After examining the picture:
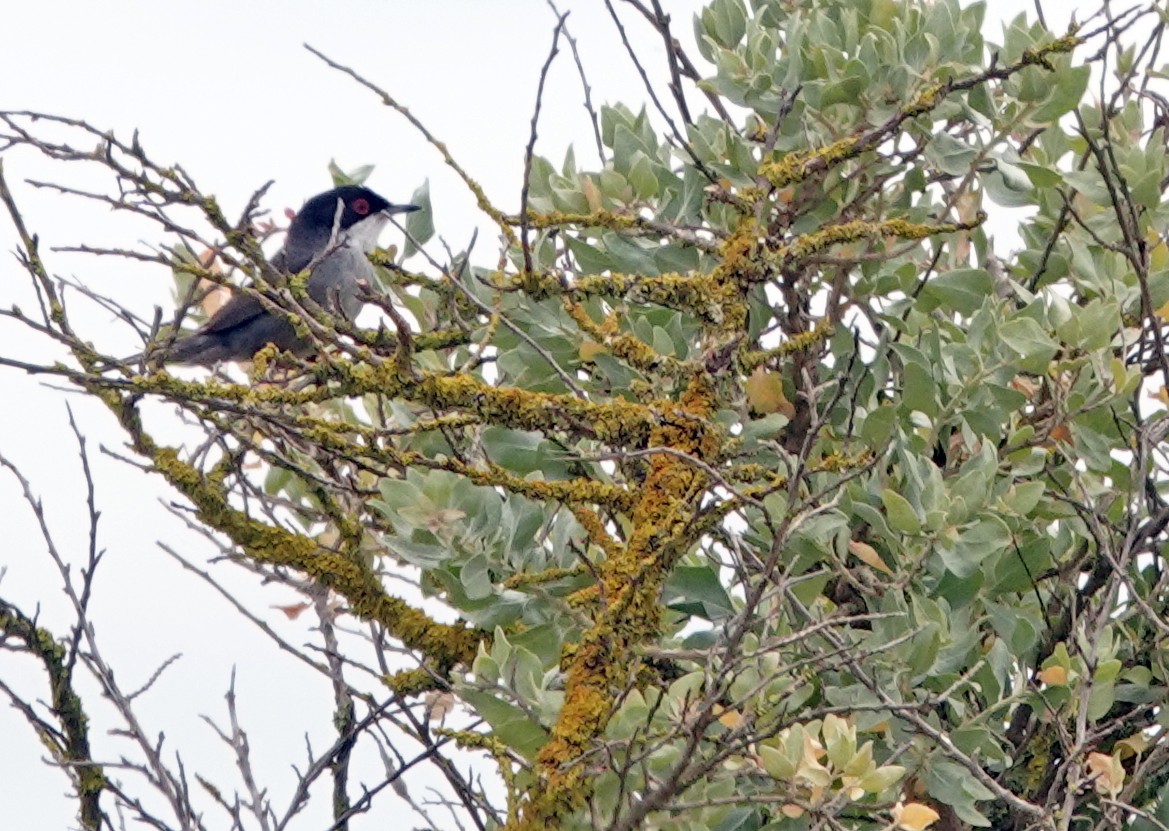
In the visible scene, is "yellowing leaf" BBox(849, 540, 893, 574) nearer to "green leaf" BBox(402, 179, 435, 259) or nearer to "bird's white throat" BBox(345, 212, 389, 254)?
"green leaf" BBox(402, 179, 435, 259)

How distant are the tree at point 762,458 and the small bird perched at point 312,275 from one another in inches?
148

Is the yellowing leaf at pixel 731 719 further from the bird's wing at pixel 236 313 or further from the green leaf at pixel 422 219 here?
the bird's wing at pixel 236 313

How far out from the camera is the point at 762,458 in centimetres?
367

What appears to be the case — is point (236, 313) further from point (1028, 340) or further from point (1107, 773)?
point (1107, 773)

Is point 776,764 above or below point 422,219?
below

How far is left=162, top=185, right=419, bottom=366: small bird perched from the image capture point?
26.0 ft

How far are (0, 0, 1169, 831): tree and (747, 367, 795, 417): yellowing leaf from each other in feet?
0.04

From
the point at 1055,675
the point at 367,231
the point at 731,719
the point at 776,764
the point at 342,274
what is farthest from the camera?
the point at 367,231

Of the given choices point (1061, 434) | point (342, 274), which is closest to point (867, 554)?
point (1061, 434)

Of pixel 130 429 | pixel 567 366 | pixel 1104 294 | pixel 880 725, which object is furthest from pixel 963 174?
pixel 130 429

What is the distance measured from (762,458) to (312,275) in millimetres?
4340

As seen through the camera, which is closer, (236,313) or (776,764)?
(776,764)

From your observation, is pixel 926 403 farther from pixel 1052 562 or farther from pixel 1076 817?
pixel 1076 817

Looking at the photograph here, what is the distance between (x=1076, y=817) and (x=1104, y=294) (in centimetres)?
123
